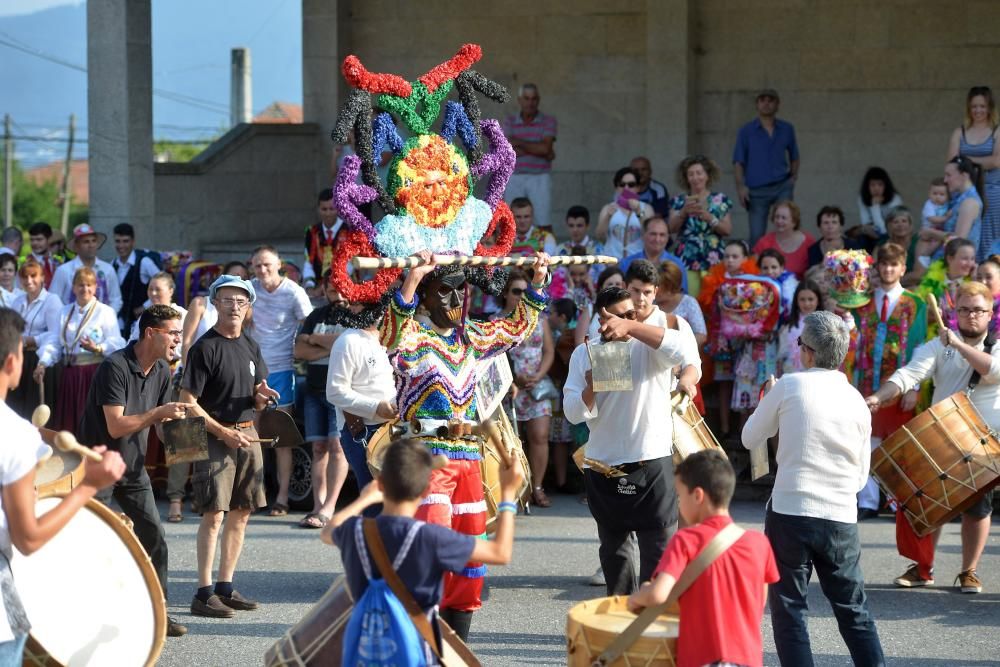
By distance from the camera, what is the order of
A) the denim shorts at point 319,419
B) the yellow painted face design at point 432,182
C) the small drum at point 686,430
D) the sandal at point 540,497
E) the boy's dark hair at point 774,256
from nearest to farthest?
1. the yellow painted face design at point 432,182
2. the small drum at point 686,430
3. the denim shorts at point 319,419
4. the sandal at point 540,497
5. the boy's dark hair at point 774,256

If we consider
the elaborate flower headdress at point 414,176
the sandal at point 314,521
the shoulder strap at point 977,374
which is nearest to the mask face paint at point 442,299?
the elaborate flower headdress at point 414,176

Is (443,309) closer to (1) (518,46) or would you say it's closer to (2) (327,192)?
(2) (327,192)

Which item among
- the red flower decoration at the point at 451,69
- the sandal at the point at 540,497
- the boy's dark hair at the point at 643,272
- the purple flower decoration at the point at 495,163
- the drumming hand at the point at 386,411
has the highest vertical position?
the red flower decoration at the point at 451,69

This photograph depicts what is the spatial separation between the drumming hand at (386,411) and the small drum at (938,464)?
2611mm

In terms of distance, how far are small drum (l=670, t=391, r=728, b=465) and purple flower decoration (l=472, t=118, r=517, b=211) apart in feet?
4.31

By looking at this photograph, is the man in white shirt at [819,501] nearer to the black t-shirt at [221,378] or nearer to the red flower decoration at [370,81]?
the red flower decoration at [370,81]

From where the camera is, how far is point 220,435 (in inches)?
287

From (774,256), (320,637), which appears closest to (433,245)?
(320,637)

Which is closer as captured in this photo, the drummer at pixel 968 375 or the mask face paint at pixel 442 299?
the mask face paint at pixel 442 299

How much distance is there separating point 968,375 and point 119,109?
30.6 ft

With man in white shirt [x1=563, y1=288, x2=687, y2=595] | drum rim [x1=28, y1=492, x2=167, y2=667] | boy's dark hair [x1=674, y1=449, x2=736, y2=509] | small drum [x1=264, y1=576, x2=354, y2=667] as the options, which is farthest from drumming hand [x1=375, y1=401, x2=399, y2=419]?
boy's dark hair [x1=674, y1=449, x2=736, y2=509]

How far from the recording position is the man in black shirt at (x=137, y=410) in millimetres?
6758

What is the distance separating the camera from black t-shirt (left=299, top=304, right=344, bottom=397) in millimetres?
9789

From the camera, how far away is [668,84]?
1505 centimetres
